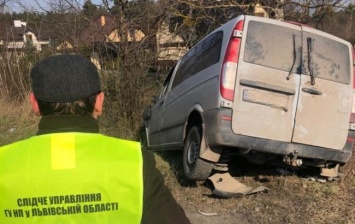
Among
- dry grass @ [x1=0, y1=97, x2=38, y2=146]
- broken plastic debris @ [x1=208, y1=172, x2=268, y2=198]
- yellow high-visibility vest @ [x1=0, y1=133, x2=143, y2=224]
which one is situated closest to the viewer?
yellow high-visibility vest @ [x1=0, y1=133, x2=143, y2=224]

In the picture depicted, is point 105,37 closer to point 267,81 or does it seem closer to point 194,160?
point 194,160

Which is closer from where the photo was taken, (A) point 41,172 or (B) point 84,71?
(A) point 41,172

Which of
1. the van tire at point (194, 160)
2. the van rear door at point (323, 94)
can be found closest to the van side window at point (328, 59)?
the van rear door at point (323, 94)

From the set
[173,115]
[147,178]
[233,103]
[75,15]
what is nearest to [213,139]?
[233,103]

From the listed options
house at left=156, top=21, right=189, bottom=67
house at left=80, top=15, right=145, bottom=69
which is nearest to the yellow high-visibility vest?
house at left=80, top=15, right=145, bottom=69

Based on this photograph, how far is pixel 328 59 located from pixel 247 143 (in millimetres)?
1402

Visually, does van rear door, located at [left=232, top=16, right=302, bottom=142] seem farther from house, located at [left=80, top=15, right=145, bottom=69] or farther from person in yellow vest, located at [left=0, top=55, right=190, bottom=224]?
house, located at [left=80, top=15, right=145, bottom=69]

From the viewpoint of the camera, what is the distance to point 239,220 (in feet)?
14.8

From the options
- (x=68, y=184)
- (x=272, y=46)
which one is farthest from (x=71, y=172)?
(x=272, y=46)

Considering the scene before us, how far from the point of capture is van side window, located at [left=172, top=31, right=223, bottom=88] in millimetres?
5070

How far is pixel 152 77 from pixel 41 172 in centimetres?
823

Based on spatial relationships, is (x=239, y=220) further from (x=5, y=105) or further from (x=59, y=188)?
(x=5, y=105)

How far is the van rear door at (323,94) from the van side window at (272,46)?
148mm

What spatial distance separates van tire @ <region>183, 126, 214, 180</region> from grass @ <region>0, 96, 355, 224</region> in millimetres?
292
